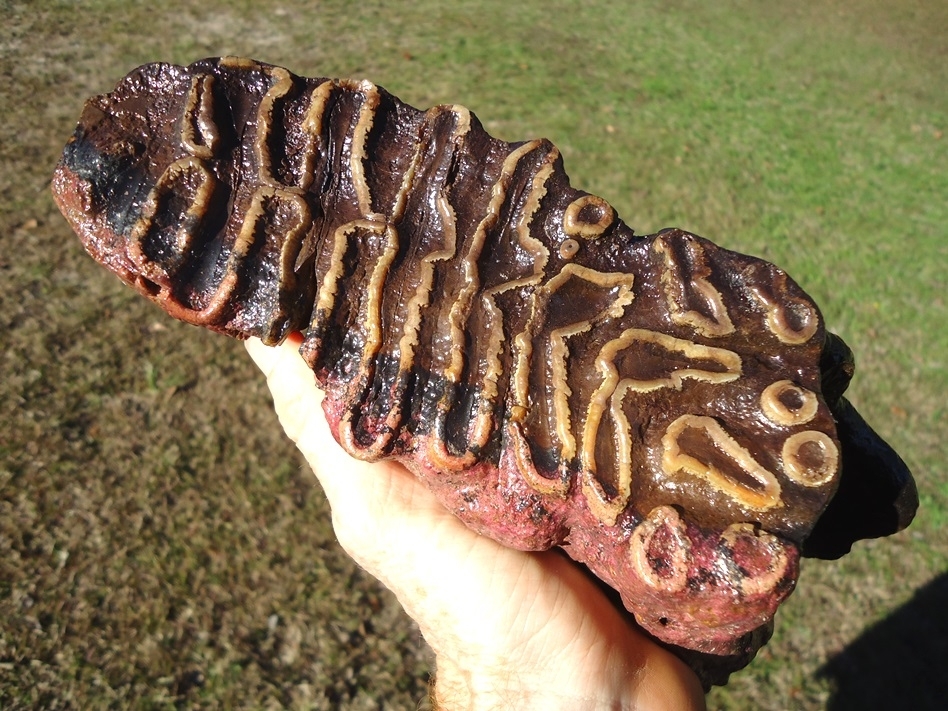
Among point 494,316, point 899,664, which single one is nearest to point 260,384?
point 494,316

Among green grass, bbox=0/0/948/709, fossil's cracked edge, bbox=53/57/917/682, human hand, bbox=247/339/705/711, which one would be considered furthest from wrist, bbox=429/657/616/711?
green grass, bbox=0/0/948/709

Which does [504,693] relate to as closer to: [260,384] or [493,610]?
[493,610]

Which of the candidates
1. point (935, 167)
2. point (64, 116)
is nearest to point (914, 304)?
point (935, 167)

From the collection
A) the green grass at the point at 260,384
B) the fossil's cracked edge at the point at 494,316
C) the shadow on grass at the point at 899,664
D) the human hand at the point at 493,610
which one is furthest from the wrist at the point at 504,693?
the shadow on grass at the point at 899,664

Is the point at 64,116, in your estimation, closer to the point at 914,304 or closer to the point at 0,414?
the point at 0,414

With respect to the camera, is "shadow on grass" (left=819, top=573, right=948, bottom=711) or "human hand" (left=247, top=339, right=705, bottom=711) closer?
"human hand" (left=247, top=339, right=705, bottom=711)

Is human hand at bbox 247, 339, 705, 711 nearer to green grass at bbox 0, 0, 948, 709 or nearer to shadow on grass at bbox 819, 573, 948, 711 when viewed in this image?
green grass at bbox 0, 0, 948, 709
